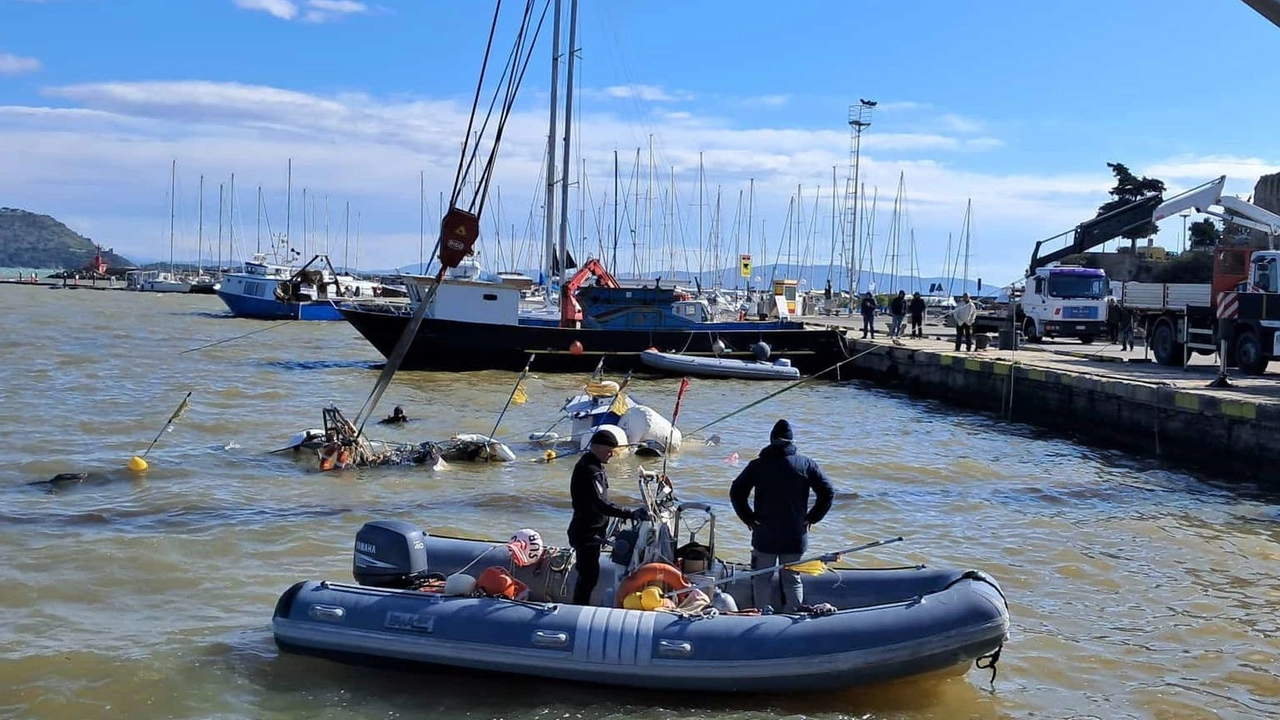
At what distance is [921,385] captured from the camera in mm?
26750

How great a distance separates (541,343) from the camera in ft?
93.5

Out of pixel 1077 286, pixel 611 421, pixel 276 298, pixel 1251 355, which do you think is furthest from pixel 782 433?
pixel 276 298

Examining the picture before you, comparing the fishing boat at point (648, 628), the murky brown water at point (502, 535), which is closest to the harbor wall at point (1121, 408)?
the murky brown water at point (502, 535)

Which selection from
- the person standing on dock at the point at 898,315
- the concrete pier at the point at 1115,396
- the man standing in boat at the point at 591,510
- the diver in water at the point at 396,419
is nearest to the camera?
the man standing in boat at the point at 591,510

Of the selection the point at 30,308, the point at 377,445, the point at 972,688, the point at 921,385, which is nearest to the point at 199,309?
the point at 30,308

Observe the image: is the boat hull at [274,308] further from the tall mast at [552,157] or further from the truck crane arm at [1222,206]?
the truck crane arm at [1222,206]

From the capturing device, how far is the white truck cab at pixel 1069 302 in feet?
103

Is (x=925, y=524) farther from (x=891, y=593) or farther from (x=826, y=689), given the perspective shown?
(x=826, y=689)

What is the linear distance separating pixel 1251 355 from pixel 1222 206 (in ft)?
18.4

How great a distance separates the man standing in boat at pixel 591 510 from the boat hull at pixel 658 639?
375mm

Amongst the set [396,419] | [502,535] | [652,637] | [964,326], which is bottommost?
[502,535]

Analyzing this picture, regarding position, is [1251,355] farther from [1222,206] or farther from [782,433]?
[782,433]

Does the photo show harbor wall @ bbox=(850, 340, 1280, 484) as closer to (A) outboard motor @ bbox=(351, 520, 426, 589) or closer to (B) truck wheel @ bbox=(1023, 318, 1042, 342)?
(B) truck wheel @ bbox=(1023, 318, 1042, 342)

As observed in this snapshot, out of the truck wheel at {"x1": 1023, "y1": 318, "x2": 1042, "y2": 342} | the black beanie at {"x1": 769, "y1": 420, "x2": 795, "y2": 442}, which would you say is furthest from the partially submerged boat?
the truck wheel at {"x1": 1023, "y1": 318, "x2": 1042, "y2": 342}
